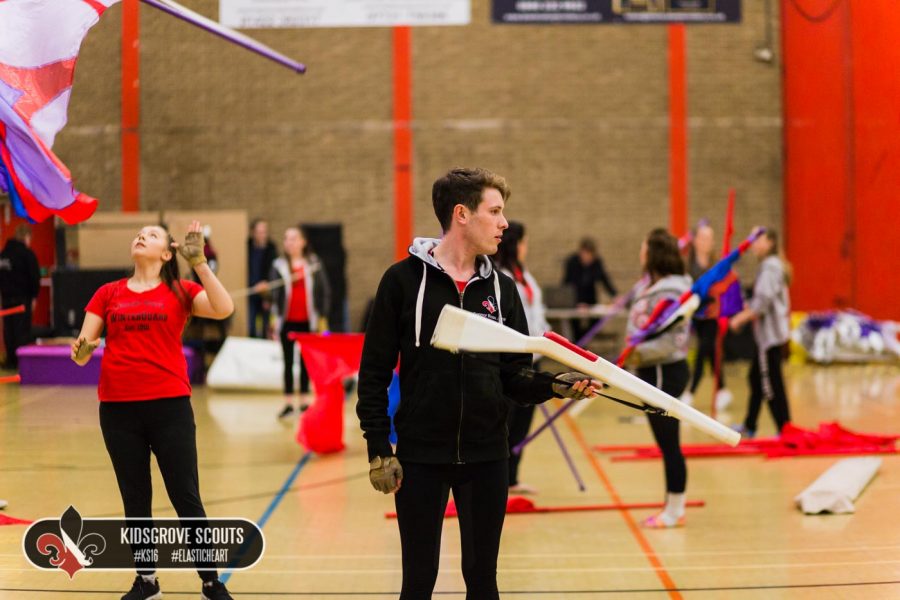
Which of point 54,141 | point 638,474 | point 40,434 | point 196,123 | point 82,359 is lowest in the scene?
point 638,474

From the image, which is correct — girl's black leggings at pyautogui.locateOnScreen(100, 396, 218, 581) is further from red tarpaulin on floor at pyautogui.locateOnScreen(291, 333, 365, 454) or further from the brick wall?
the brick wall

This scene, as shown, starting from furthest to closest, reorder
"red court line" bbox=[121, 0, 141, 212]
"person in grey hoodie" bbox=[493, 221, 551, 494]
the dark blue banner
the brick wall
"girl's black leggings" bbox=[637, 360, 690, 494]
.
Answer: the brick wall, the dark blue banner, "person in grey hoodie" bbox=[493, 221, 551, 494], "girl's black leggings" bbox=[637, 360, 690, 494], "red court line" bbox=[121, 0, 141, 212]

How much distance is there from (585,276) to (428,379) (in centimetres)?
1236

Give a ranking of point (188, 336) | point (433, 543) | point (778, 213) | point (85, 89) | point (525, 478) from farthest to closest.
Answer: point (778, 213) → point (188, 336) → point (525, 478) → point (85, 89) → point (433, 543)

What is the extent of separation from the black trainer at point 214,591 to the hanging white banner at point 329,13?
3.22 metres

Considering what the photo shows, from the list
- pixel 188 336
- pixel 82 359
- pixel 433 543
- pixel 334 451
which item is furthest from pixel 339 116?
pixel 433 543

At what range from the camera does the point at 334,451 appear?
8.20 m

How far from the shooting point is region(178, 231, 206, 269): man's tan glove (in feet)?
13.4

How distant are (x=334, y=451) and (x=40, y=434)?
3.15m

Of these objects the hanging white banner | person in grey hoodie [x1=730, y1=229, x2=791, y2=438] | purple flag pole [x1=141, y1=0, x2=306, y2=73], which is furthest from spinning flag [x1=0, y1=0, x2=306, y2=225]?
person in grey hoodie [x1=730, y1=229, x2=791, y2=438]

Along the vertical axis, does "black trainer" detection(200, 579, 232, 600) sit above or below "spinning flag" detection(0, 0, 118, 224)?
below

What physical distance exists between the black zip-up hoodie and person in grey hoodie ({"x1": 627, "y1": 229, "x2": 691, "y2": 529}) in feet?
8.82

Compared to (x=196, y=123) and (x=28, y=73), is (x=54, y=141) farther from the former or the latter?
(x=196, y=123)

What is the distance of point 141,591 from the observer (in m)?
4.36
